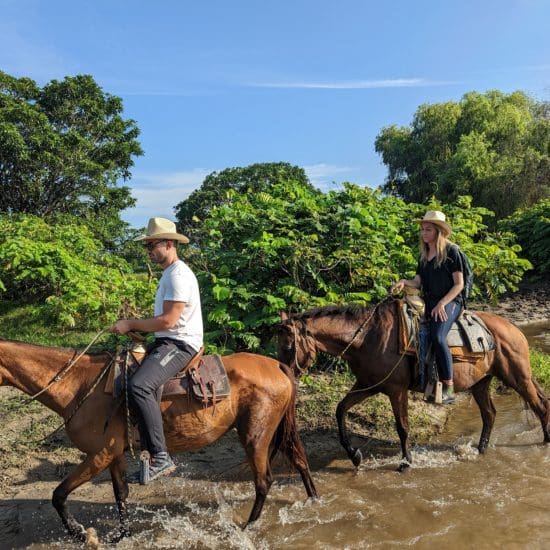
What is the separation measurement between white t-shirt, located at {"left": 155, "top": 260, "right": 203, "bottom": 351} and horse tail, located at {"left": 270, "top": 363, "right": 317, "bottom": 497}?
A: 1.05m

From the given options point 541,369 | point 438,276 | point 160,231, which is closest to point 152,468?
point 160,231

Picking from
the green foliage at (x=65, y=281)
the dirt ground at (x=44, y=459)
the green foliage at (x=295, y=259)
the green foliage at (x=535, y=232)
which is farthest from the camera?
the green foliage at (x=535, y=232)

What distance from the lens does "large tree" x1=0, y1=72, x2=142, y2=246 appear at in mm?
22719

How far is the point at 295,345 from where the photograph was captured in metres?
5.17

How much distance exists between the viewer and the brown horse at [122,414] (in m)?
3.90

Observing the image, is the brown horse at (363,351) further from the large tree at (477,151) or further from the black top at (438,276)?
the large tree at (477,151)

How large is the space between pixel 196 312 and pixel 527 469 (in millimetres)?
4287

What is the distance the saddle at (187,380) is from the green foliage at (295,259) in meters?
2.69

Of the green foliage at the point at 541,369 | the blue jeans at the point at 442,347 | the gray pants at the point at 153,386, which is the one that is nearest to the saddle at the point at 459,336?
the blue jeans at the point at 442,347

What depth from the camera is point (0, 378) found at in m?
3.78

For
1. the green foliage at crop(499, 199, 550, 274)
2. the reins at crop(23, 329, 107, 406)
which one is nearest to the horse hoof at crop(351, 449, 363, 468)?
the reins at crop(23, 329, 107, 406)

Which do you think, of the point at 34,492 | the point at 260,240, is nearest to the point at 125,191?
the point at 260,240

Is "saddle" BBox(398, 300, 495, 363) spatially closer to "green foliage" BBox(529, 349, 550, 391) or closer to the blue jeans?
the blue jeans

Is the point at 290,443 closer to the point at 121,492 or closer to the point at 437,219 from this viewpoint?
the point at 121,492
